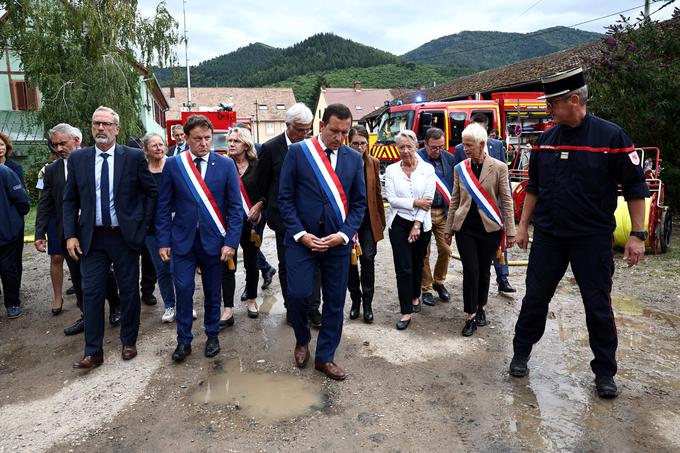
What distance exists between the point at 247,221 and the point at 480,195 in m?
2.28

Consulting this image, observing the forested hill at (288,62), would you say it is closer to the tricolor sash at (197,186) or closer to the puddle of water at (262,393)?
the tricolor sash at (197,186)

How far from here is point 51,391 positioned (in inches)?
143

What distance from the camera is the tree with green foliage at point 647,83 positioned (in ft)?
29.9

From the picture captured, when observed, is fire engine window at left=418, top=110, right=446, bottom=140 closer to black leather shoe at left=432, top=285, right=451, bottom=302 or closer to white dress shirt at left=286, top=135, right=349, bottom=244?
black leather shoe at left=432, top=285, right=451, bottom=302

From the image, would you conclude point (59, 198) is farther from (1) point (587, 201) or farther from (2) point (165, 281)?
(1) point (587, 201)

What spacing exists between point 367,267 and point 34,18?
50.9 ft

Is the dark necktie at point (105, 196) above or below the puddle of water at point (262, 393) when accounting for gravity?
above

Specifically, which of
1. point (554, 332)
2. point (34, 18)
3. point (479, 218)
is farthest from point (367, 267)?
point (34, 18)

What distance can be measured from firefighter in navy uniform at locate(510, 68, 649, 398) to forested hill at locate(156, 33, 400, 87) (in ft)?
340

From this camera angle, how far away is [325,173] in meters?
3.62

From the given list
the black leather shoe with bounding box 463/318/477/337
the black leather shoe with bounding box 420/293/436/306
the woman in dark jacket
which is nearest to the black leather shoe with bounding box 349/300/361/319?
the black leather shoe with bounding box 420/293/436/306

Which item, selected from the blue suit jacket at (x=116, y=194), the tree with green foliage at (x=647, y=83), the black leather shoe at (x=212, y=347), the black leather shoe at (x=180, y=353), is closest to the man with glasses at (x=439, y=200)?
the black leather shoe at (x=212, y=347)

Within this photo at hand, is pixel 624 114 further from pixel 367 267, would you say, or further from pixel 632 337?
pixel 367 267

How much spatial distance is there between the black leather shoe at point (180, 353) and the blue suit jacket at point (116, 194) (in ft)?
2.84
